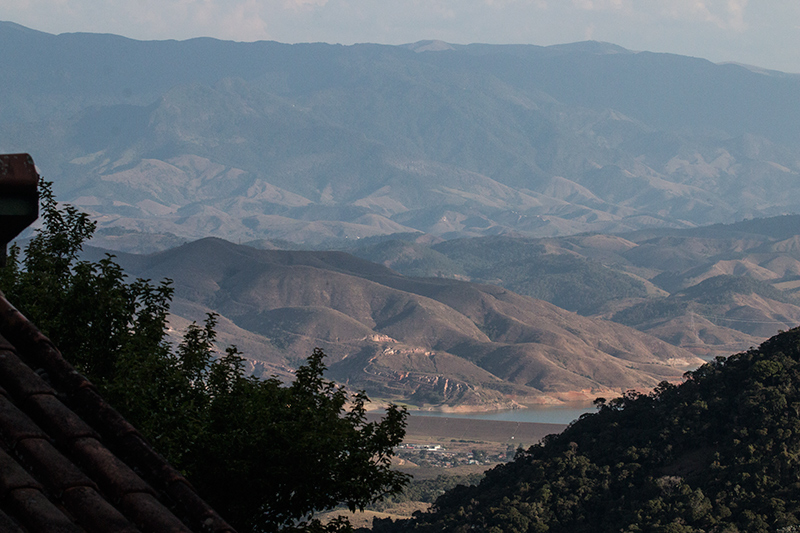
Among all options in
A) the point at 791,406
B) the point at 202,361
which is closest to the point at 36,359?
the point at 202,361

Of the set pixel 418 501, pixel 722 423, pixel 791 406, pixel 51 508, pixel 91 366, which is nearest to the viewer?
pixel 51 508

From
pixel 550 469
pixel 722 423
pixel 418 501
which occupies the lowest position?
pixel 418 501

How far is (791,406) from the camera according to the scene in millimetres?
50531

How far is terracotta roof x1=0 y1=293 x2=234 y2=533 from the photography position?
5.31 m

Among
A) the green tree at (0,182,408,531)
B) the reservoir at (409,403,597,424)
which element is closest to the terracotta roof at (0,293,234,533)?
the green tree at (0,182,408,531)

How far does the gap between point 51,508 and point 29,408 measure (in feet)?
3.40

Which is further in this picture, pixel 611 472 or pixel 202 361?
pixel 611 472

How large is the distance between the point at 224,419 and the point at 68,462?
14414 millimetres

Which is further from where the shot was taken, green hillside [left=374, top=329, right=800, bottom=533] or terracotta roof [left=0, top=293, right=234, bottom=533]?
green hillside [left=374, top=329, right=800, bottom=533]

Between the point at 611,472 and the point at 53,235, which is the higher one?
the point at 53,235

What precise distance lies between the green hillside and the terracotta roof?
4107cm

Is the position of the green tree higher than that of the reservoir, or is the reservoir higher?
the reservoir

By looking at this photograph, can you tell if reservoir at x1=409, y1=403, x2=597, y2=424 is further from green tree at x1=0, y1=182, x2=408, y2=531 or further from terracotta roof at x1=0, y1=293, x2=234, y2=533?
terracotta roof at x1=0, y1=293, x2=234, y2=533

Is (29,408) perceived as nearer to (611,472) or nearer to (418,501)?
(611,472)
